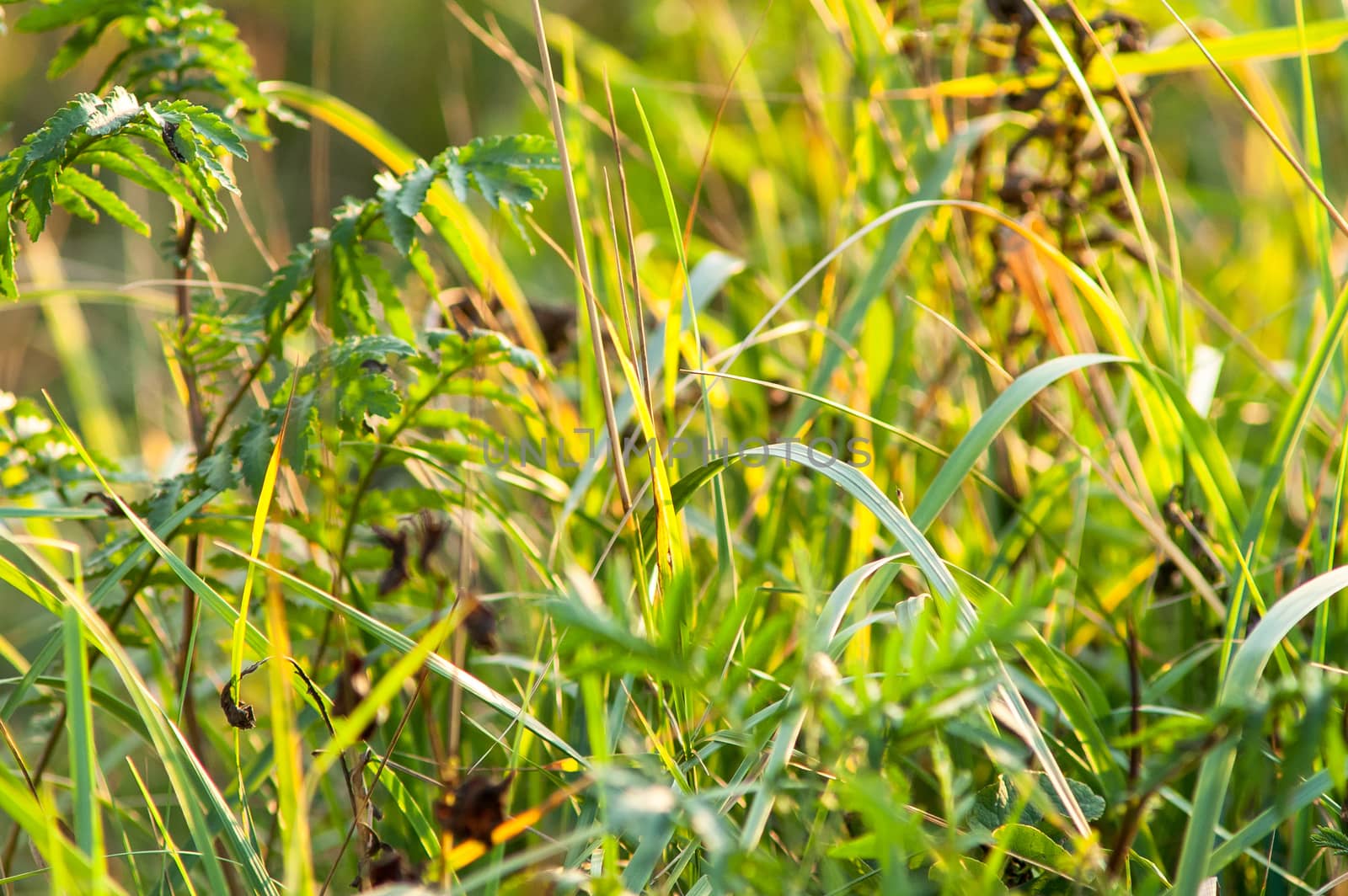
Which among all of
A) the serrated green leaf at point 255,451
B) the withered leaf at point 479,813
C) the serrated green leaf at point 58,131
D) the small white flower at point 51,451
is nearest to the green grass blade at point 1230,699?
the withered leaf at point 479,813

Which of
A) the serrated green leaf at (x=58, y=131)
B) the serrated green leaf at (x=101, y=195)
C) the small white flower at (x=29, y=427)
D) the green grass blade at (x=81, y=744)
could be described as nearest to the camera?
the green grass blade at (x=81, y=744)

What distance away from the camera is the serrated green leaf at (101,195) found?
2.27 feet

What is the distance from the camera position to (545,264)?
206cm

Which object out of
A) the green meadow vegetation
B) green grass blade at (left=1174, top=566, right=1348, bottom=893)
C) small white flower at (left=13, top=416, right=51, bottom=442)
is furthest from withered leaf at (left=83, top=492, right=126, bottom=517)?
green grass blade at (left=1174, top=566, right=1348, bottom=893)

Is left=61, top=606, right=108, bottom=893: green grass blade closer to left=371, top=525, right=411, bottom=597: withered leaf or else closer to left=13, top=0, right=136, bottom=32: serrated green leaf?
left=371, top=525, right=411, bottom=597: withered leaf

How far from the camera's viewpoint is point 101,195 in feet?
2.32

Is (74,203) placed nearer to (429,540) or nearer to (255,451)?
(255,451)

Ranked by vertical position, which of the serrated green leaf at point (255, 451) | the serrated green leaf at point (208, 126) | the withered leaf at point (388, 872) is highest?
the serrated green leaf at point (208, 126)

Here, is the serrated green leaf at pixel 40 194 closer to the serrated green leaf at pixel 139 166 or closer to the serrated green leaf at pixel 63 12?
the serrated green leaf at pixel 139 166

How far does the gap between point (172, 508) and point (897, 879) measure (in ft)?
1.82

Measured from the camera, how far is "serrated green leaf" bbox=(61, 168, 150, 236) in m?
0.69

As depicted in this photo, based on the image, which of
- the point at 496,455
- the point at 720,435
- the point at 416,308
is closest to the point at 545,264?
the point at 416,308

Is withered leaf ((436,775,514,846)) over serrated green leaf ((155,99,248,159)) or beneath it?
beneath

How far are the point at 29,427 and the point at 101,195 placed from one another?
229 millimetres
